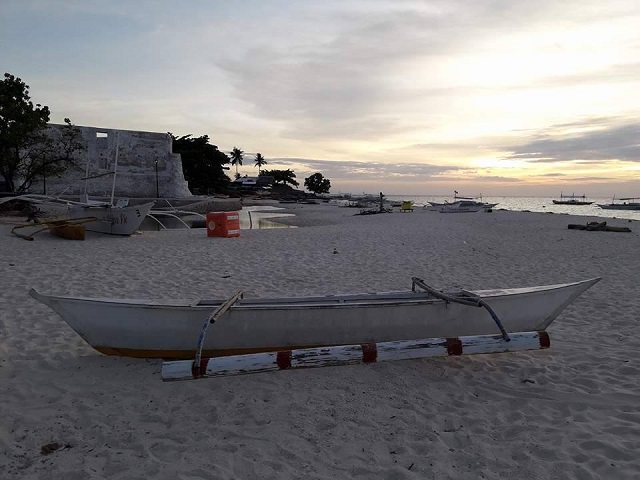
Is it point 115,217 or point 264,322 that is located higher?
point 115,217

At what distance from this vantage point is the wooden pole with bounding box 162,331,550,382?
3.60m

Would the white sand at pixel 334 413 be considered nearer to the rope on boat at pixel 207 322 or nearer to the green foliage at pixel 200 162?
the rope on boat at pixel 207 322

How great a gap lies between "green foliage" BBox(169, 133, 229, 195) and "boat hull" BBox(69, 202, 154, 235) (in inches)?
1636

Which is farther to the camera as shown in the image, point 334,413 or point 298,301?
point 298,301

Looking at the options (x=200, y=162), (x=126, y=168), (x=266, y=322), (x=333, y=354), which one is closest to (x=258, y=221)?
(x=126, y=168)

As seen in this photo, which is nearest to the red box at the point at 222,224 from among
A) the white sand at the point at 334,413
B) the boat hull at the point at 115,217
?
the boat hull at the point at 115,217

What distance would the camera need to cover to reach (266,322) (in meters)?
4.44

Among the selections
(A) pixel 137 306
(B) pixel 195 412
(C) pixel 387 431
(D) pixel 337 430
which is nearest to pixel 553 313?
(C) pixel 387 431

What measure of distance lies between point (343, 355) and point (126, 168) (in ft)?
129

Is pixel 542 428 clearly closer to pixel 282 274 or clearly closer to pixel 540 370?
pixel 540 370

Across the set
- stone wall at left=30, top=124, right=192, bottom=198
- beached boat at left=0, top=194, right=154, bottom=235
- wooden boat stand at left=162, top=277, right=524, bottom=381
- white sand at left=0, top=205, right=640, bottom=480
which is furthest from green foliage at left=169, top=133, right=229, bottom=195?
wooden boat stand at left=162, top=277, right=524, bottom=381

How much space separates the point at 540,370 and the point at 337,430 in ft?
8.81

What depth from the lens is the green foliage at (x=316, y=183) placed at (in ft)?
341

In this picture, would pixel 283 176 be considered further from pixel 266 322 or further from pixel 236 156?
pixel 266 322
